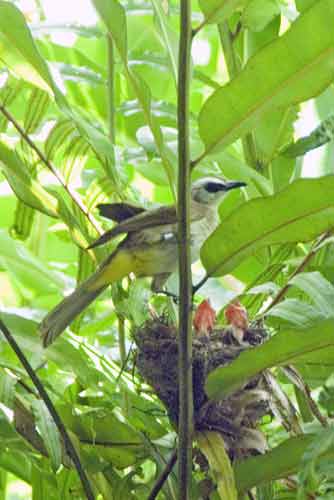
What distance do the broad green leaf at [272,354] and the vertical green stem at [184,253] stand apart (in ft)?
0.36

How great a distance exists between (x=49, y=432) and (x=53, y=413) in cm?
3

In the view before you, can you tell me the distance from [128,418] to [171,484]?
7.7 inches

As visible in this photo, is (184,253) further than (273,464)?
No

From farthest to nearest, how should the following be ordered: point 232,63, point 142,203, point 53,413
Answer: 1. point 142,203
2. point 232,63
3. point 53,413

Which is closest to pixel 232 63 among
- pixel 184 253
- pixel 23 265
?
pixel 23 265

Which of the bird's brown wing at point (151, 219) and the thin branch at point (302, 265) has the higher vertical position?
the bird's brown wing at point (151, 219)

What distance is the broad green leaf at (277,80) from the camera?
135 centimetres

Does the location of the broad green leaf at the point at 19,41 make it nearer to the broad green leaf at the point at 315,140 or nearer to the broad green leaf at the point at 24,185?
the broad green leaf at the point at 24,185

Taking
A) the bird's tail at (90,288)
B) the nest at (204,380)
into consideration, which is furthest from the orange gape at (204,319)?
the bird's tail at (90,288)

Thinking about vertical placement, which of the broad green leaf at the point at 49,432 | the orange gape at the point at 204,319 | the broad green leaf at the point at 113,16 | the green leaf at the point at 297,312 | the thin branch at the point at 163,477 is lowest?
the thin branch at the point at 163,477

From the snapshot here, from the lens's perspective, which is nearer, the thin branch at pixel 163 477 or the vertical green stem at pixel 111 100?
the thin branch at pixel 163 477

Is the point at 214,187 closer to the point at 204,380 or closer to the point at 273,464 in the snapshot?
the point at 204,380

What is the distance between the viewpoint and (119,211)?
1.93 m

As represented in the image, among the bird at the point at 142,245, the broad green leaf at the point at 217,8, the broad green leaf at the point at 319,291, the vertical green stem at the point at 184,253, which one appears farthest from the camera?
the bird at the point at 142,245
